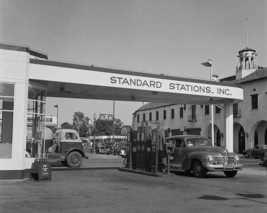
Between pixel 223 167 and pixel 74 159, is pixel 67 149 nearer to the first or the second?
pixel 74 159

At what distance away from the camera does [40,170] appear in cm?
1461

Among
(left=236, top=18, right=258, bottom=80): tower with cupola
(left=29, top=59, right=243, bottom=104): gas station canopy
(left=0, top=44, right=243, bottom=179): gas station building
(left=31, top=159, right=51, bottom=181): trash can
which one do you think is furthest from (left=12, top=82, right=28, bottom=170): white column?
(left=236, top=18, right=258, bottom=80): tower with cupola

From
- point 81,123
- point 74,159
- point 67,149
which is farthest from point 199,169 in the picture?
point 81,123

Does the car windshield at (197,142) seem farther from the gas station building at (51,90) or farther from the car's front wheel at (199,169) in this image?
the gas station building at (51,90)

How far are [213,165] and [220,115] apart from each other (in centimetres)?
3346

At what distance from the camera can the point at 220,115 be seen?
4897 centimetres

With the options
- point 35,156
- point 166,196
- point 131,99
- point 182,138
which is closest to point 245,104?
point 131,99

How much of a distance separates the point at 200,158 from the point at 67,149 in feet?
30.8

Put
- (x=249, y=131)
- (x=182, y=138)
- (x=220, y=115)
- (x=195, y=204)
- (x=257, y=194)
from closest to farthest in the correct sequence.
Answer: (x=195, y=204) → (x=257, y=194) → (x=182, y=138) → (x=249, y=131) → (x=220, y=115)

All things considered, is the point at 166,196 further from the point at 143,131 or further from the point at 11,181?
the point at 143,131

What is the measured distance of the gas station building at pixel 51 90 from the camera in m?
14.6

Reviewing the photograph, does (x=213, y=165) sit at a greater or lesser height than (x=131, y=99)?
lesser

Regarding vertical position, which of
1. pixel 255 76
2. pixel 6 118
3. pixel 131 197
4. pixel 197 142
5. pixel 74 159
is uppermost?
pixel 255 76

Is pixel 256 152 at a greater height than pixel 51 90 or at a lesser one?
lesser
